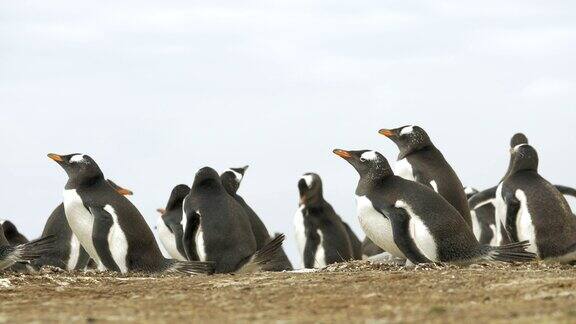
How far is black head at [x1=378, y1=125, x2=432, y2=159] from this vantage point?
532 inches

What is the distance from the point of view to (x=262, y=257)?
1214cm

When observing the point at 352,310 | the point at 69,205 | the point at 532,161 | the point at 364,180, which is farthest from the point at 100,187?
the point at 352,310

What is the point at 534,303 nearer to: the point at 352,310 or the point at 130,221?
the point at 352,310

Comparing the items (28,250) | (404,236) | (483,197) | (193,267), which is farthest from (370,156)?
(483,197)

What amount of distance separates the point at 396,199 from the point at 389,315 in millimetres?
4872

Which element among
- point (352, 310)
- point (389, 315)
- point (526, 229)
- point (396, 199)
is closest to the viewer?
point (389, 315)

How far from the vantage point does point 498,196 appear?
13469 millimetres

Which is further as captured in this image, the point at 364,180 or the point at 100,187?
A: the point at 100,187

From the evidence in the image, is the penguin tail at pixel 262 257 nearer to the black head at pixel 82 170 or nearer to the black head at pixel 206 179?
the black head at pixel 206 179

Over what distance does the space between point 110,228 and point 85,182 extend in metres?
0.90

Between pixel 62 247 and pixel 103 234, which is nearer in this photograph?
pixel 103 234

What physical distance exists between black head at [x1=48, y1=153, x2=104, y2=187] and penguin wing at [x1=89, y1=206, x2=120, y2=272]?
1.86ft

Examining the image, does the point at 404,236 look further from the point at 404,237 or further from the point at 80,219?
the point at 80,219

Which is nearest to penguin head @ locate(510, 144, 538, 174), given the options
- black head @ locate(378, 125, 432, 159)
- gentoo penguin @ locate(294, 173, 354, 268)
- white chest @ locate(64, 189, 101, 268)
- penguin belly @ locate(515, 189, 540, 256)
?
penguin belly @ locate(515, 189, 540, 256)
